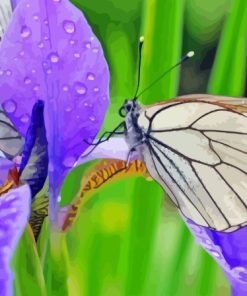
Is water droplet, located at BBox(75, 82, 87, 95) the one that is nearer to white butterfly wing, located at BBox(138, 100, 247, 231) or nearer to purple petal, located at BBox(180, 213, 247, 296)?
white butterfly wing, located at BBox(138, 100, 247, 231)

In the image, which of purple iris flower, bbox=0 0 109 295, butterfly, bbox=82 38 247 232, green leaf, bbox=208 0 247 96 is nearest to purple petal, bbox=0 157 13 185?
purple iris flower, bbox=0 0 109 295

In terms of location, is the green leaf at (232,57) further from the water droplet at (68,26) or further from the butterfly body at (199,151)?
the water droplet at (68,26)

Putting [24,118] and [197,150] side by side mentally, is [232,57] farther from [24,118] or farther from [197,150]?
[24,118]

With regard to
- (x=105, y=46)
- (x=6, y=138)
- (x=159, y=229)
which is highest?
(x=105, y=46)

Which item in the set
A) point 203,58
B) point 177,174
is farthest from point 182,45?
point 177,174

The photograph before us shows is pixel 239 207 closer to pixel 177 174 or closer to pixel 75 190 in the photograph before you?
pixel 177 174

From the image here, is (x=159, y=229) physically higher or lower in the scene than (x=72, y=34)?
lower

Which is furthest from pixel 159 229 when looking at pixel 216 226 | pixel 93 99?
pixel 93 99

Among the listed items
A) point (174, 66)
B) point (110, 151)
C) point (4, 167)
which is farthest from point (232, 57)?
point (4, 167)
